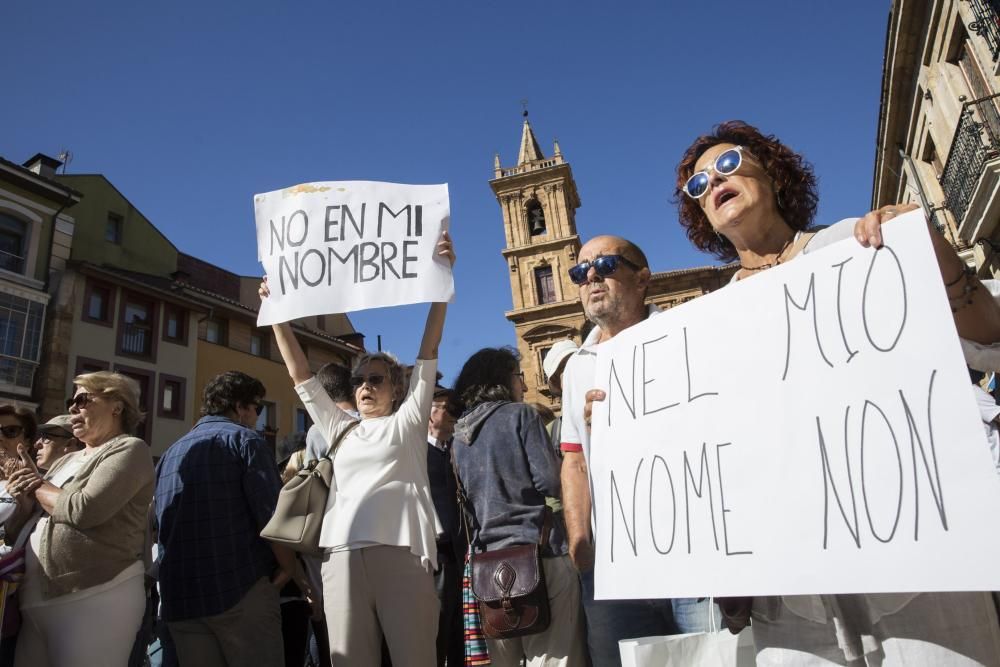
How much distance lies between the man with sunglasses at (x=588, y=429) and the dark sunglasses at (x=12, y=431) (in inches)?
148

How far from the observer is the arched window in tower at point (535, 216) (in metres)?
39.8

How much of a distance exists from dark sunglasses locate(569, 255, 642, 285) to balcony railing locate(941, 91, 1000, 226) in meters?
8.70

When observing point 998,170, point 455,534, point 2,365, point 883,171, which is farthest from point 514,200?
point 455,534

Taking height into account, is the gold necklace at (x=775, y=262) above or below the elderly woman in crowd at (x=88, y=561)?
above

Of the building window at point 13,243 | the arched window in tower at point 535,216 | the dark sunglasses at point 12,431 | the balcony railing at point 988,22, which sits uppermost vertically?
the arched window in tower at point 535,216

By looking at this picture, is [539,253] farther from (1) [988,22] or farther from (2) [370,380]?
(2) [370,380]

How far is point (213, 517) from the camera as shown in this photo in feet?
10.2

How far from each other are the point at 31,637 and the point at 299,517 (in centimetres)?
139

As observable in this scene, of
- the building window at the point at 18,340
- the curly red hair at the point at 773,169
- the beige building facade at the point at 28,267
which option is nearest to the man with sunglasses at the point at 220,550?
the curly red hair at the point at 773,169

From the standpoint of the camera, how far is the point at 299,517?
2.82 m

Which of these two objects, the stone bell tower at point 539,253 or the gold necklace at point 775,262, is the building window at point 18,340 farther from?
the stone bell tower at point 539,253

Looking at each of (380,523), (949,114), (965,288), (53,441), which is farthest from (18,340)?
(949,114)

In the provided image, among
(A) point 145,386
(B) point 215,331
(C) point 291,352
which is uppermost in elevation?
(B) point 215,331

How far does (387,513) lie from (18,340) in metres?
19.8
